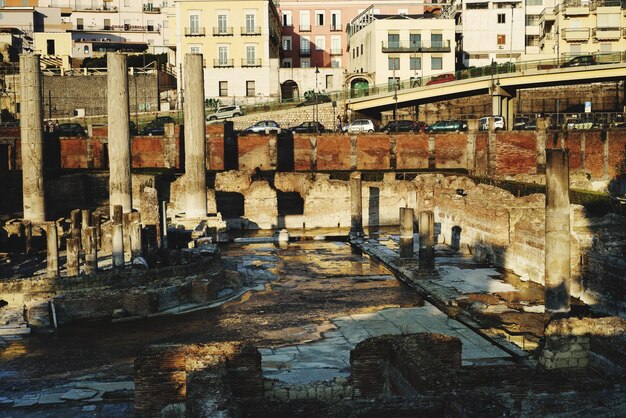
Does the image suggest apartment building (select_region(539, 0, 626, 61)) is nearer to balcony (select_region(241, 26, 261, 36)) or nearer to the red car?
the red car

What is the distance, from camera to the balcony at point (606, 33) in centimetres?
7144

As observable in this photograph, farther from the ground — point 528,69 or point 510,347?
point 528,69

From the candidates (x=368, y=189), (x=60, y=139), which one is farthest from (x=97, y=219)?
(x=60, y=139)

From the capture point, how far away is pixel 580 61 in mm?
61312

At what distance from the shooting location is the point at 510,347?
65.0ft

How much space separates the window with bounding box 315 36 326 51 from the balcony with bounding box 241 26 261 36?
12.4 m

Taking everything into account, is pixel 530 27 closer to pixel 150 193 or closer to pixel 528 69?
pixel 528 69

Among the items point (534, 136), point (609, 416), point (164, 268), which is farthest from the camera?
point (534, 136)

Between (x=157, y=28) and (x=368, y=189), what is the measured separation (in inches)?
1837

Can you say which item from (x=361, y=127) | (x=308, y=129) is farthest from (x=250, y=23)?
(x=361, y=127)

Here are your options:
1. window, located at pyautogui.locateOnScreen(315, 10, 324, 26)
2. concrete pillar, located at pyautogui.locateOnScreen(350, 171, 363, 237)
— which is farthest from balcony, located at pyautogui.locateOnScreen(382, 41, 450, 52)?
concrete pillar, located at pyautogui.locateOnScreen(350, 171, 363, 237)

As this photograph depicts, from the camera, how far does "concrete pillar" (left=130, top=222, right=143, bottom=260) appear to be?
27106mm

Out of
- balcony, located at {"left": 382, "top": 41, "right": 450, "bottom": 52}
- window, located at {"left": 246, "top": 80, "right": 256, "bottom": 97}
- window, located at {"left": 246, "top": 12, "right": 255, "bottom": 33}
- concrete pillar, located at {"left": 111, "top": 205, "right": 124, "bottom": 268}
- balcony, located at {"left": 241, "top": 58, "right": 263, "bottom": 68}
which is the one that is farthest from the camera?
balcony, located at {"left": 382, "top": 41, "right": 450, "bottom": 52}

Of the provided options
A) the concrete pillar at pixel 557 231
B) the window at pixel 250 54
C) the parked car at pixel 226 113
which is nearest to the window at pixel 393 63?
the window at pixel 250 54
